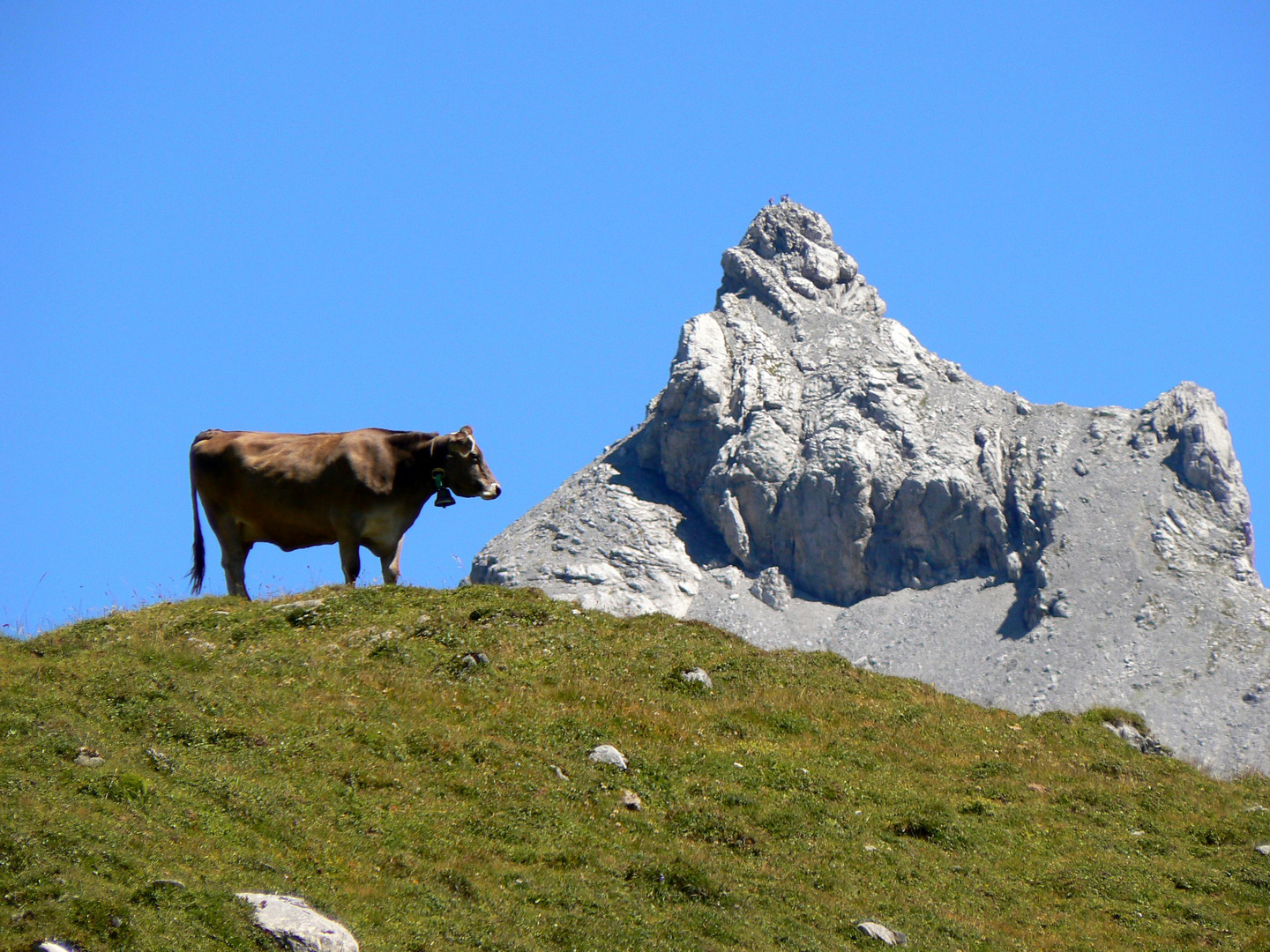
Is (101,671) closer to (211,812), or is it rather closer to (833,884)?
(211,812)

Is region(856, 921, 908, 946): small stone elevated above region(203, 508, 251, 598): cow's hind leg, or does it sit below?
below

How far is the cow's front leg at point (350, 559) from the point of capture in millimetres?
27375

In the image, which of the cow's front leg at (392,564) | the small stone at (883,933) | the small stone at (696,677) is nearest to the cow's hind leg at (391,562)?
the cow's front leg at (392,564)

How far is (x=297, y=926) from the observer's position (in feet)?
45.0

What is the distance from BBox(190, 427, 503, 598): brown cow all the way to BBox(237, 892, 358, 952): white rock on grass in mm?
13482

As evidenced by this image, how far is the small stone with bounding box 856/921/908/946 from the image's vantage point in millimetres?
17188

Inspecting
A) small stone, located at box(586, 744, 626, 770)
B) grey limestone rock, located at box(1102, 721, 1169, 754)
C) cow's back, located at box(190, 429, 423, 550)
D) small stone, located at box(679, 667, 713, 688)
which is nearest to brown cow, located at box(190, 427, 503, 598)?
cow's back, located at box(190, 429, 423, 550)

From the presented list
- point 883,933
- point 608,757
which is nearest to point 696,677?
point 608,757

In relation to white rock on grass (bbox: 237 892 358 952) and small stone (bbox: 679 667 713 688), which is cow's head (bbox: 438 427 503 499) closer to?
small stone (bbox: 679 667 713 688)

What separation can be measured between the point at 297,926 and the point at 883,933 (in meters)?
7.73

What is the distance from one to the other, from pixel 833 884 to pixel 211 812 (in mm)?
8512

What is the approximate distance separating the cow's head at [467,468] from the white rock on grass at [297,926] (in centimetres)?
1421

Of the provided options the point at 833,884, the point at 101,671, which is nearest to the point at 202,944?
the point at 101,671

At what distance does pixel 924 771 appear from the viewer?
23.8m
